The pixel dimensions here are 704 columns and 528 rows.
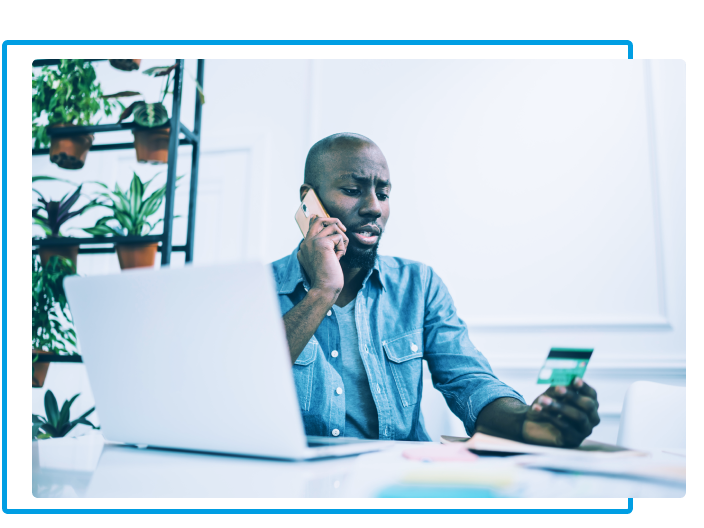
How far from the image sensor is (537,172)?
1843 mm

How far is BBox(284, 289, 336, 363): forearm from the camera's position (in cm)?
118

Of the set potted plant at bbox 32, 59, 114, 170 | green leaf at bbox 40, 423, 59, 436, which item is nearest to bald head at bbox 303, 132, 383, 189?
potted plant at bbox 32, 59, 114, 170

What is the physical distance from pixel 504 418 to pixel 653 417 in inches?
15.9

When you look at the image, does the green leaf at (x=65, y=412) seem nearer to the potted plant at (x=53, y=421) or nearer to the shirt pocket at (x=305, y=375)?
the potted plant at (x=53, y=421)

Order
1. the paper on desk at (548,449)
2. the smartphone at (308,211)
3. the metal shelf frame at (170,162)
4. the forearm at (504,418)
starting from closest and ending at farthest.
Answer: the paper on desk at (548,449) < the forearm at (504,418) < the smartphone at (308,211) < the metal shelf frame at (170,162)

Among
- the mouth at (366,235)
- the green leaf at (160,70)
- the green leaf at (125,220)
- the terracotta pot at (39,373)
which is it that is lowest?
the terracotta pot at (39,373)

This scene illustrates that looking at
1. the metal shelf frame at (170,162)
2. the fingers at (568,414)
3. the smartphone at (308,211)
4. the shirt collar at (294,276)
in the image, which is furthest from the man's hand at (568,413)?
the metal shelf frame at (170,162)

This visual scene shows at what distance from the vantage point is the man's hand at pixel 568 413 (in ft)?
2.69

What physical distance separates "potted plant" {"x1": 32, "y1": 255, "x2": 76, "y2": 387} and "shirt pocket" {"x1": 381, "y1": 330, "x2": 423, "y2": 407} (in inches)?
50.4

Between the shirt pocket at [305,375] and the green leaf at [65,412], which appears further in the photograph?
the green leaf at [65,412]

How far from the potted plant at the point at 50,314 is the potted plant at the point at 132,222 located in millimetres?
199

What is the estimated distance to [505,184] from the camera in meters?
1.87
